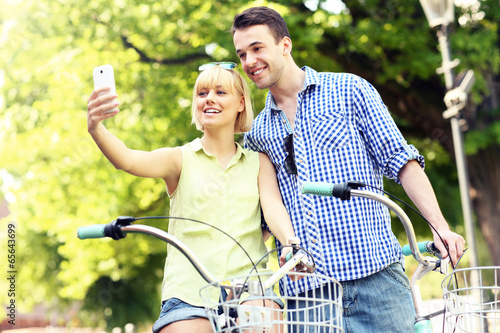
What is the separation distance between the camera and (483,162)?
34.0 ft

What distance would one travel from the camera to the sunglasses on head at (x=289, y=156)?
311 cm

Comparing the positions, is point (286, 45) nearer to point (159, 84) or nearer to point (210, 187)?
point (210, 187)

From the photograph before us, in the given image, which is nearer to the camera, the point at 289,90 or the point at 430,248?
the point at 430,248

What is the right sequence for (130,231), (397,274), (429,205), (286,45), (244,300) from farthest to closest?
(286,45)
(397,274)
(429,205)
(130,231)
(244,300)

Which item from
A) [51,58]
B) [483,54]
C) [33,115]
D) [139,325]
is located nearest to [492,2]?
[483,54]

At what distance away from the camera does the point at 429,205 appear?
2.73 metres

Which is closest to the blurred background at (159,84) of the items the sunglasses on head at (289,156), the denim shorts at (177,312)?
the sunglasses on head at (289,156)

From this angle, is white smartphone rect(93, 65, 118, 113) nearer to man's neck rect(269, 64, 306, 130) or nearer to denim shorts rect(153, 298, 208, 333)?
denim shorts rect(153, 298, 208, 333)

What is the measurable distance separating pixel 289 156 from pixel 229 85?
1.54 ft

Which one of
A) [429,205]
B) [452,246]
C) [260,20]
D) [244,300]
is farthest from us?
[260,20]

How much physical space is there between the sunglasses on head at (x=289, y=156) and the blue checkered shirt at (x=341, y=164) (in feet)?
0.07

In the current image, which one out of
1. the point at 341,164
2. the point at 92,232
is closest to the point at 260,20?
the point at 341,164

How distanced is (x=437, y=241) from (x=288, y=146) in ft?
2.98

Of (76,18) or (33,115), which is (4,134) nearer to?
(33,115)
